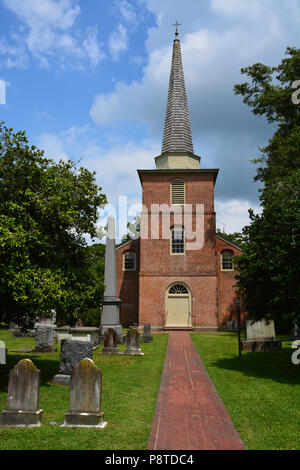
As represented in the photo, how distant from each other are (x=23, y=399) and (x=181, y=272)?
21.3 metres

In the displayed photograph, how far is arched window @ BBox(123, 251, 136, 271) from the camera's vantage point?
29.8 m

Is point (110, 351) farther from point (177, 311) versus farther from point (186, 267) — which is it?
point (186, 267)

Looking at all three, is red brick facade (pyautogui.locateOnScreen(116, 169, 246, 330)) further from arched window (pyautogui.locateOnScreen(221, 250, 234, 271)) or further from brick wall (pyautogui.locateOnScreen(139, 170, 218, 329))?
arched window (pyautogui.locateOnScreen(221, 250, 234, 271))

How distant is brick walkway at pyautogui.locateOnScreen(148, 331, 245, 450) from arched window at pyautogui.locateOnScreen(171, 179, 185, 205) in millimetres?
18099

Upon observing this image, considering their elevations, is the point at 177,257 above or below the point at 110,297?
above

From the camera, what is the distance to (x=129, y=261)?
30078 mm

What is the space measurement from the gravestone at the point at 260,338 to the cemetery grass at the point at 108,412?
5.10 m

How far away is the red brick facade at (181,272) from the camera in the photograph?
26.6m

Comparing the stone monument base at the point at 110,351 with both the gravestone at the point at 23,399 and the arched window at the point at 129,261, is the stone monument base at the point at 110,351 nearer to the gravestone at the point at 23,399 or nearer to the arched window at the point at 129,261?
the gravestone at the point at 23,399

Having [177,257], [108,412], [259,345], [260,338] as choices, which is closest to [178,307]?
[177,257]

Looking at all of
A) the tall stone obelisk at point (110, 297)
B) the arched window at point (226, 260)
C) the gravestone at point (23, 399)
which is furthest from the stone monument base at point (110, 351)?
the arched window at point (226, 260)

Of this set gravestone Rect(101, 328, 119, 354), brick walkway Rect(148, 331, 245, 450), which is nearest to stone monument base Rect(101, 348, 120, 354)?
gravestone Rect(101, 328, 119, 354)

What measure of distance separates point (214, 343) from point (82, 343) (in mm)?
10451

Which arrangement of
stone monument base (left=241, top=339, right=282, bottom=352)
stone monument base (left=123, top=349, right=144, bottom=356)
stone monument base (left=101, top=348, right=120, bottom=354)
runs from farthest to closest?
stone monument base (left=241, top=339, right=282, bottom=352) < stone monument base (left=101, top=348, right=120, bottom=354) < stone monument base (left=123, top=349, right=144, bottom=356)
